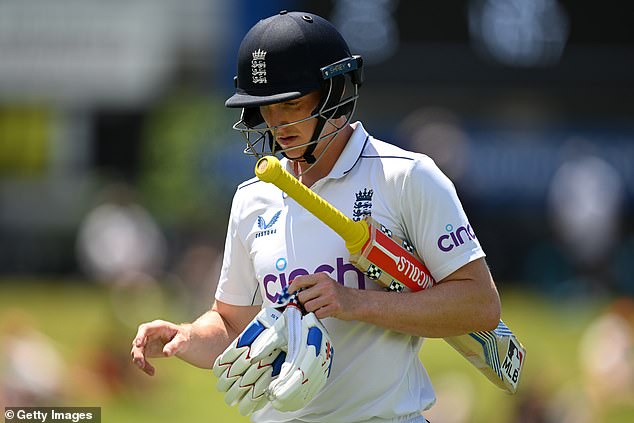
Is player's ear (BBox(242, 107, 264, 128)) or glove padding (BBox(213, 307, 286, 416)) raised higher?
player's ear (BBox(242, 107, 264, 128))

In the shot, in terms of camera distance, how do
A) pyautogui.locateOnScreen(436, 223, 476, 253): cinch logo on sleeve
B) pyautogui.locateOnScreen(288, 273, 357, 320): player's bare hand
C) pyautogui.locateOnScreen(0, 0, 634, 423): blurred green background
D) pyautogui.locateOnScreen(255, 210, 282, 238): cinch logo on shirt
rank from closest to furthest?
pyautogui.locateOnScreen(288, 273, 357, 320): player's bare hand
pyautogui.locateOnScreen(436, 223, 476, 253): cinch logo on sleeve
pyautogui.locateOnScreen(255, 210, 282, 238): cinch logo on shirt
pyautogui.locateOnScreen(0, 0, 634, 423): blurred green background

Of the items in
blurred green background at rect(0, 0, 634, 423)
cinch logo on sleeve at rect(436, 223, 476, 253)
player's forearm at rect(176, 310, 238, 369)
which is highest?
cinch logo on sleeve at rect(436, 223, 476, 253)

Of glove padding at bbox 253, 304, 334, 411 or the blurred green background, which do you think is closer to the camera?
glove padding at bbox 253, 304, 334, 411

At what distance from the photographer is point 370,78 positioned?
50.9ft

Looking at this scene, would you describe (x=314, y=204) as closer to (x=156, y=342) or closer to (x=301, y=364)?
(x=301, y=364)

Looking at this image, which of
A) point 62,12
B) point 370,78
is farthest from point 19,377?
point 62,12

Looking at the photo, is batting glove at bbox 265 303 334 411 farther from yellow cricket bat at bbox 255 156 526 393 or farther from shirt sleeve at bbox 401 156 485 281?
shirt sleeve at bbox 401 156 485 281

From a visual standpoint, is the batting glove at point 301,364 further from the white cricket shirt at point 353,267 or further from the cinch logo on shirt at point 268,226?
the cinch logo on shirt at point 268,226

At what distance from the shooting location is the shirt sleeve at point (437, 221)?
11.0ft

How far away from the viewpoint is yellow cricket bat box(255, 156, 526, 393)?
10.3 feet
